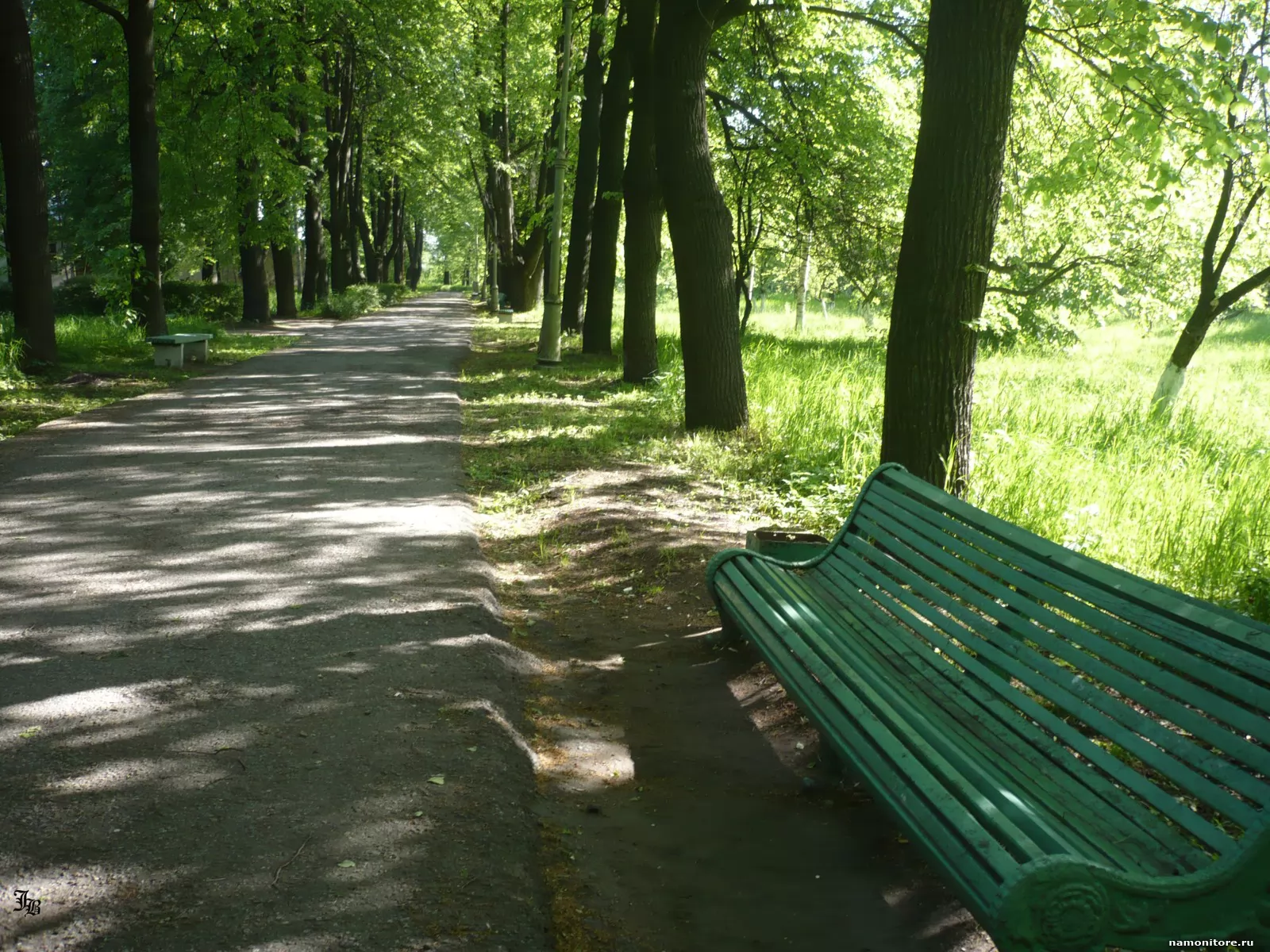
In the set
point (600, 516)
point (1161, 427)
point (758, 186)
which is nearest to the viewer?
point (600, 516)

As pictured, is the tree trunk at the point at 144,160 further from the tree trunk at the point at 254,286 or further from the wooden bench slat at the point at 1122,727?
the wooden bench slat at the point at 1122,727

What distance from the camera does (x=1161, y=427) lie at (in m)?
11.0

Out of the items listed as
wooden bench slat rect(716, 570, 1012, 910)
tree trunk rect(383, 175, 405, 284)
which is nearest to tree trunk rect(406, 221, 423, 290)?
tree trunk rect(383, 175, 405, 284)

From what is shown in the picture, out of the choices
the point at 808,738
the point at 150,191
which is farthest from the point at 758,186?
the point at 808,738

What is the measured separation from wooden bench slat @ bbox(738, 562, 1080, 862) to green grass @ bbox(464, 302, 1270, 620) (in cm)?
259

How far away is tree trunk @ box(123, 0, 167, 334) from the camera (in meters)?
16.4

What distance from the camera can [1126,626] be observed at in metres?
3.05

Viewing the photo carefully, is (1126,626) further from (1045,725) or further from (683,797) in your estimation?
(683,797)

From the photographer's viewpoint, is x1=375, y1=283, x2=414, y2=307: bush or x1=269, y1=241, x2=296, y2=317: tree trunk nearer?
x1=269, y1=241, x2=296, y2=317: tree trunk

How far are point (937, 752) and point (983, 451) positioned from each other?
5.00 m

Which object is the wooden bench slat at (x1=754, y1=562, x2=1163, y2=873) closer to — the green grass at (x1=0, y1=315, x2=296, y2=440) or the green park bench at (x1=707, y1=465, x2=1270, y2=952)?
the green park bench at (x1=707, y1=465, x2=1270, y2=952)

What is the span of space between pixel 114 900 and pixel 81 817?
1.79ft

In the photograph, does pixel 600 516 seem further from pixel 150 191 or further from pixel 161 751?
pixel 150 191

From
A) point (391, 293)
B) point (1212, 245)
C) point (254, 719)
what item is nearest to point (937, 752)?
point (254, 719)
